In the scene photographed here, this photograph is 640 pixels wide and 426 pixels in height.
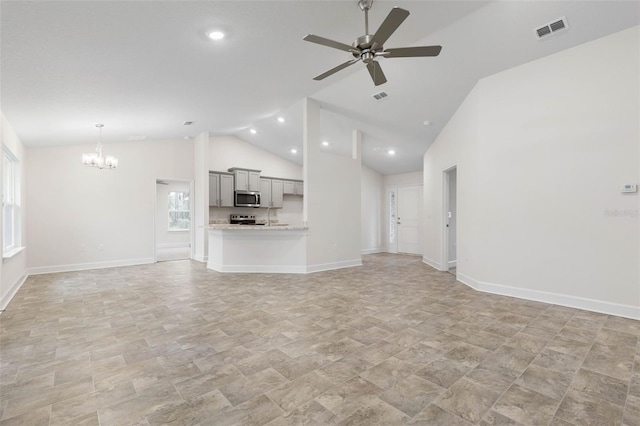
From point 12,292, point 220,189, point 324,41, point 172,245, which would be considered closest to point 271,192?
point 220,189

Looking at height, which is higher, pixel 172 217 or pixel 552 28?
pixel 552 28

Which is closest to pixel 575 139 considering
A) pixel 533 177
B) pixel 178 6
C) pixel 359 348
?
pixel 533 177

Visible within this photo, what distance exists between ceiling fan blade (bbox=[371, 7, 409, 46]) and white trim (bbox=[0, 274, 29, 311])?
17.5 feet

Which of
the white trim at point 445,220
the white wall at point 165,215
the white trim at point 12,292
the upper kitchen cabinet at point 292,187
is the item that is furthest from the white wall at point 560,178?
the white wall at point 165,215

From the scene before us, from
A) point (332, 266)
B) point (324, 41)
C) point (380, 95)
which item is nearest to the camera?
point (324, 41)

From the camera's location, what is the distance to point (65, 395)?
2.00 metres

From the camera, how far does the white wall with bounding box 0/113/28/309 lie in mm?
4107

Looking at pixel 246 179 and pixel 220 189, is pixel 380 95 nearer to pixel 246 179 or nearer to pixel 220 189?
pixel 246 179

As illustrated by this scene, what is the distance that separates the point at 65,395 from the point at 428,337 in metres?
2.82

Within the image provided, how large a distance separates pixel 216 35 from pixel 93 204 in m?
5.60

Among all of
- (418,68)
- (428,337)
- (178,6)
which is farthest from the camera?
(418,68)

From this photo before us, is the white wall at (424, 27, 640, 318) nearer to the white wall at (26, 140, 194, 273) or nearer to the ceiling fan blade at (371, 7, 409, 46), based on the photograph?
the ceiling fan blade at (371, 7, 409, 46)

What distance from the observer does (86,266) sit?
672cm

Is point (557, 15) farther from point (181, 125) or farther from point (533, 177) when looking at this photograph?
point (181, 125)
